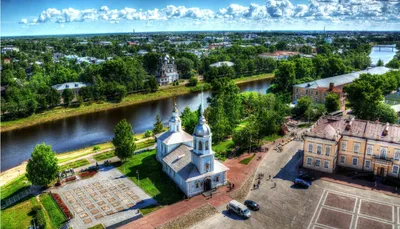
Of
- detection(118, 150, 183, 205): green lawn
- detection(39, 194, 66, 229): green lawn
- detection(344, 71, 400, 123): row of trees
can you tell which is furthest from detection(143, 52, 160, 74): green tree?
detection(39, 194, 66, 229): green lawn

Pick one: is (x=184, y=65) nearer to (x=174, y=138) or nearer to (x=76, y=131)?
(x=76, y=131)

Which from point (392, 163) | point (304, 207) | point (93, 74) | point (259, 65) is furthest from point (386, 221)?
point (259, 65)

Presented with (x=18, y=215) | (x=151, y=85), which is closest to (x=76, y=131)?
(x=151, y=85)

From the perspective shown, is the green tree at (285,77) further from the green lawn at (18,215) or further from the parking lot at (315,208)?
the green lawn at (18,215)

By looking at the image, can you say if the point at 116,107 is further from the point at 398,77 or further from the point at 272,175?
the point at 398,77

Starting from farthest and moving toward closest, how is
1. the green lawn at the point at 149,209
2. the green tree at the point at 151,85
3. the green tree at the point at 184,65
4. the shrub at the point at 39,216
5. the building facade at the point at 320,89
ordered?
the green tree at the point at 184,65, the green tree at the point at 151,85, the building facade at the point at 320,89, the green lawn at the point at 149,209, the shrub at the point at 39,216

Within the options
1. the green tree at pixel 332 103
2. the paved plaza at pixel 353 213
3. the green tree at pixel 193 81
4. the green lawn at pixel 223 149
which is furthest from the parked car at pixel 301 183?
the green tree at pixel 193 81
